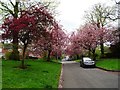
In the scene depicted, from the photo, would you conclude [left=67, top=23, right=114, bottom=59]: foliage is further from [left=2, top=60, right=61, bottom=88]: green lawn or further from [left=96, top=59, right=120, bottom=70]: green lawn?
[left=2, top=60, right=61, bottom=88]: green lawn

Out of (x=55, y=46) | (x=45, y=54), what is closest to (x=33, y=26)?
(x=55, y=46)

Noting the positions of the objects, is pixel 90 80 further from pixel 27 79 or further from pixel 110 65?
pixel 110 65

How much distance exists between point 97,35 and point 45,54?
1193 cm

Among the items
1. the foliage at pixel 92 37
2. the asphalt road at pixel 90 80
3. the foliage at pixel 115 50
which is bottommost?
the asphalt road at pixel 90 80

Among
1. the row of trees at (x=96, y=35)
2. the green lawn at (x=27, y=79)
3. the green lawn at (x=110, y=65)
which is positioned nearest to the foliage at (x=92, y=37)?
the row of trees at (x=96, y=35)

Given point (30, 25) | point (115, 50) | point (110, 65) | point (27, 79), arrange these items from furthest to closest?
point (115, 50), point (110, 65), point (30, 25), point (27, 79)

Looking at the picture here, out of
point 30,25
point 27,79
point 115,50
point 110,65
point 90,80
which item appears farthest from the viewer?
point 115,50

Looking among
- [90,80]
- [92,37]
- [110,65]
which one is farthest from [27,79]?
[92,37]

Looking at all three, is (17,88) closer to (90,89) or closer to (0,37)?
(90,89)

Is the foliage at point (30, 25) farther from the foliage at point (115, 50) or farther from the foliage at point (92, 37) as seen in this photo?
the foliage at point (115, 50)

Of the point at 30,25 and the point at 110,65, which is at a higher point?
the point at 30,25

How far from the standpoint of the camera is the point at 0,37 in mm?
23406

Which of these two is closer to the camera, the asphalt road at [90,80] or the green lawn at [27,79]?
the green lawn at [27,79]

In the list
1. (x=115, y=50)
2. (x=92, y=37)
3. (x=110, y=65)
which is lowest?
(x=110, y=65)
